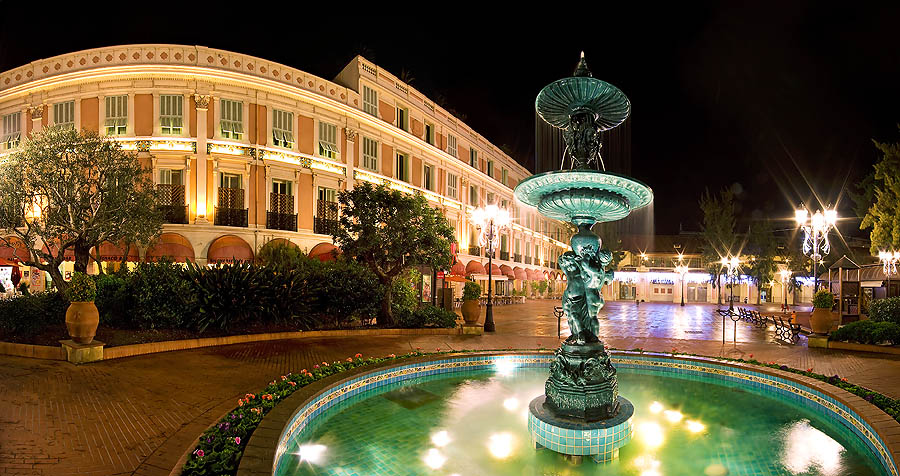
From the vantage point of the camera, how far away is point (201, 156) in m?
20.2

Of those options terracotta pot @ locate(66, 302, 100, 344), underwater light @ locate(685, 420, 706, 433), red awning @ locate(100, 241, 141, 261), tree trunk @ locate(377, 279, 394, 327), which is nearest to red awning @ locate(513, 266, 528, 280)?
tree trunk @ locate(377, 279, 394, 327)

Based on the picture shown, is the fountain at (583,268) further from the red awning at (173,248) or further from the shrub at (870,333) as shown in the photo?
the red awning at (173,248)

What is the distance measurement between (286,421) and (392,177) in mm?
23452

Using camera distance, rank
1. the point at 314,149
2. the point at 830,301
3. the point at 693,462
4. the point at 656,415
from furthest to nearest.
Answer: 1. the point at 314,149
2. the point at 830,301
3. the point at 656,415
4. the point at 693,462

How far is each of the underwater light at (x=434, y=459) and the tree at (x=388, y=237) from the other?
33.7 feet

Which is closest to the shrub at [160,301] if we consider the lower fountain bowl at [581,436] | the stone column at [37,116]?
the lower fountain bowl at [581,436]

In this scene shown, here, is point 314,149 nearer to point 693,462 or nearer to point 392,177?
point 392,177

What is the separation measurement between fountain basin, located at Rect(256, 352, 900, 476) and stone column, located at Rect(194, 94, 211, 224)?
52.2 feet

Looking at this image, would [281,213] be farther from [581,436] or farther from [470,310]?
[581,436]

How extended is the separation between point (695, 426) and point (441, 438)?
347 cm

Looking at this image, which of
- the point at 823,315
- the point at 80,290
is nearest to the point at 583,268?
the point at 80,290

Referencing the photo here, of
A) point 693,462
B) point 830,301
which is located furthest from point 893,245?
point 693,462

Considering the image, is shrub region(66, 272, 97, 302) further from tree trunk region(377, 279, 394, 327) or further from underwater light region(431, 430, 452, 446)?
underwater light region(431, 430, 452, 446)

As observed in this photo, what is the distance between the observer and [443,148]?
109 ft
